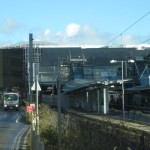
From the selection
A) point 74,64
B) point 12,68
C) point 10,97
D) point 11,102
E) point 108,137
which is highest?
point 12,68

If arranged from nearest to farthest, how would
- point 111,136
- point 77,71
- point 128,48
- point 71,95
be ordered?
point 111,136 < point 71,95 < point 77,71 < point 128,48

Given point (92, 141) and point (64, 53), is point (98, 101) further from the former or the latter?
point (64, 53)

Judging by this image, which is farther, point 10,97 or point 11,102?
point 10,97

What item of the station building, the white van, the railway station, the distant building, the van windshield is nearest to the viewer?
the railway station

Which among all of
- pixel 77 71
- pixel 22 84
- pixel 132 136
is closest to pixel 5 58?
pixel 22 84

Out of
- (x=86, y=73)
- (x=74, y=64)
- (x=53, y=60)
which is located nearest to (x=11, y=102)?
(x=74, y=64)

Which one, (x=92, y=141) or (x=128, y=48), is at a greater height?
(x=128, y=48)

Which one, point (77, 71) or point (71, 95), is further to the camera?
point (77, 71)

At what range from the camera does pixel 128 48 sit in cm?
12762

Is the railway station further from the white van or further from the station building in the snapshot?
the white van

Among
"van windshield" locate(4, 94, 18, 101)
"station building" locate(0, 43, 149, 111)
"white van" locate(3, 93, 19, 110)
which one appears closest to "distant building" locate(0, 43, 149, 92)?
"station building" locate(0, 43, 149, 111)

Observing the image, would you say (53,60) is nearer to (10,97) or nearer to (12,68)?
(12,68)

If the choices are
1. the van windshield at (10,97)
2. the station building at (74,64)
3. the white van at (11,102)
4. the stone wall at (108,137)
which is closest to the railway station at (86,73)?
the station building at (74,64)

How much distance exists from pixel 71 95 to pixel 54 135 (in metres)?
66.6
